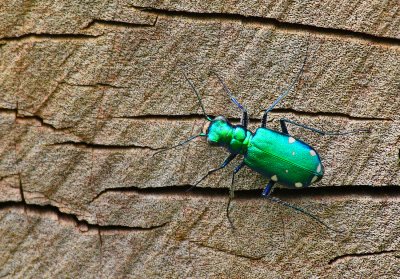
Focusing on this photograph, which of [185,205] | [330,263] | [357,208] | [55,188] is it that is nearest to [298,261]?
[330,263]

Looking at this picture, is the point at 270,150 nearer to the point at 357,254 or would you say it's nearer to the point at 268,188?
the point at 268,188

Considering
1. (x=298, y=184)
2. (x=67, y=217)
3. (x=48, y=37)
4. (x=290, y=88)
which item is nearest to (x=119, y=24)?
(x=48, y=37)

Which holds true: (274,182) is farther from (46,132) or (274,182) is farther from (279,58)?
(46,132)

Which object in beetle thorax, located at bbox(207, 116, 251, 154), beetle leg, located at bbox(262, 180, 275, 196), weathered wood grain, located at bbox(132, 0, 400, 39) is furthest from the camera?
beetle leg, located at bbox(262, 180, 275, 196)

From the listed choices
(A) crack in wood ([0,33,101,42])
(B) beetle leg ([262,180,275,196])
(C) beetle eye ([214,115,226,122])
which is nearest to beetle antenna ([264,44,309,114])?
(C) beetle eye ([214,115,226,122])

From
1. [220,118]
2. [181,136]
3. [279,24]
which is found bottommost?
[181,136]

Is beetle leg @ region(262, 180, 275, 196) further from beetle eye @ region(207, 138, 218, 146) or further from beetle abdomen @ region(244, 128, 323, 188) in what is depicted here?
beetle eye @ region(207, 138, 218, 146)

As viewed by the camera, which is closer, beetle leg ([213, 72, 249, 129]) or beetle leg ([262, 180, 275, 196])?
beetle leg ([213, 72, 249, 129])

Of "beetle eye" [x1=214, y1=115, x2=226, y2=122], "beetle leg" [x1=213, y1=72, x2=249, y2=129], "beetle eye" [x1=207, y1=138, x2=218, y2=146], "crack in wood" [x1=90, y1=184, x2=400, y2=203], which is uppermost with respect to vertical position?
"beetle leg" [x1=213, y1=72, x2=249, y2=129]
